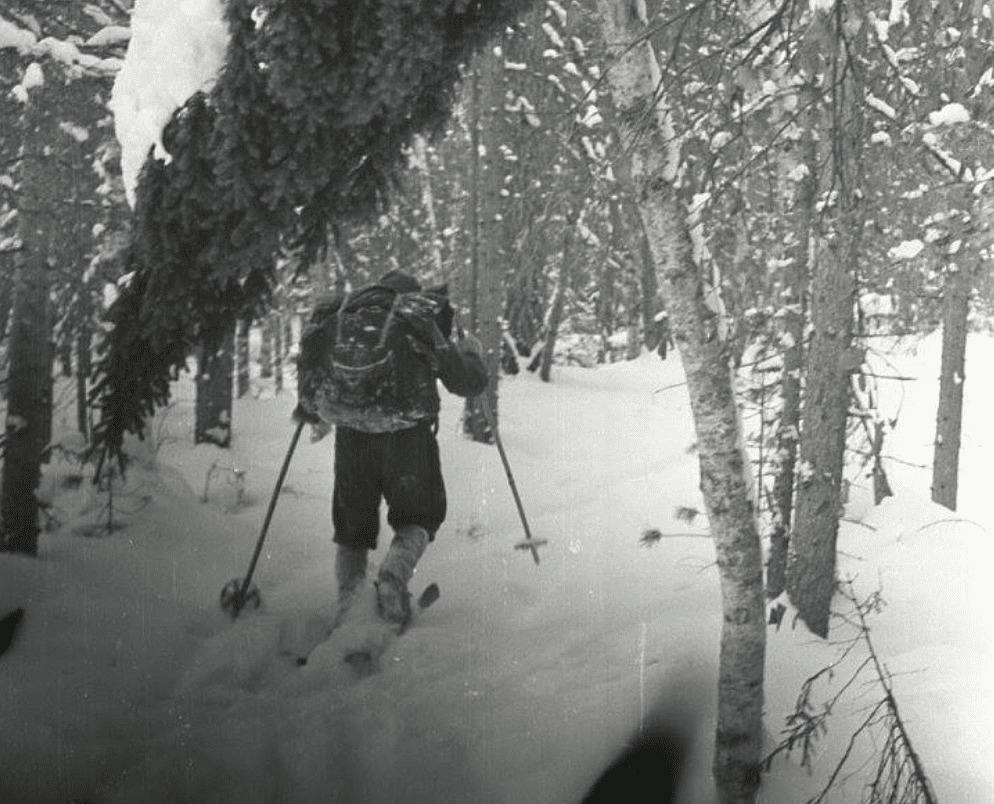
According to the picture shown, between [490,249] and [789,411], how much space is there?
4.35 metres

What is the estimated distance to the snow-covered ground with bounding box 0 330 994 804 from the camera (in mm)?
3789

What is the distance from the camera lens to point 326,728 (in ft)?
13.5

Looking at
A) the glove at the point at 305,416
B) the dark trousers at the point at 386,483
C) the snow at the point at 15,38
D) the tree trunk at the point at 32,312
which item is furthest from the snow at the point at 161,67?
the dark trousers at the point at 386,483

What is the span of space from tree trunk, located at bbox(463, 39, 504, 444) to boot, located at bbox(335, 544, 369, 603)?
3760 mm

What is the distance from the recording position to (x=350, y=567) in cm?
527

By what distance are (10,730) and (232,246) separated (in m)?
2.56

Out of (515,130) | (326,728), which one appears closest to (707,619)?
(326,728)

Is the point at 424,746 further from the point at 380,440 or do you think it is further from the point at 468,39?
the point at 468,39

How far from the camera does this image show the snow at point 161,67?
4211mm

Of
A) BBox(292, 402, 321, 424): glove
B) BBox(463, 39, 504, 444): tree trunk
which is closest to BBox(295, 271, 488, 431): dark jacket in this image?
BBox(292, 402, 321, 424): glove

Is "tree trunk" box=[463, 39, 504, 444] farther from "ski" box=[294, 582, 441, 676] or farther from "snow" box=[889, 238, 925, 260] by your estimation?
"snow" box=[889, 238, 925, 260]

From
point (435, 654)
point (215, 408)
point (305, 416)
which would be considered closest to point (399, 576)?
point (435, 654)

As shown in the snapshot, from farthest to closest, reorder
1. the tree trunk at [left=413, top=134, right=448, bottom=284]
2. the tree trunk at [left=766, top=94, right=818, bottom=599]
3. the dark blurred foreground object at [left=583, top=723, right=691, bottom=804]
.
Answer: the tree trunk at [left=413, top=134, right=448, bottom=284] < the tree trunk at [left=766, top=94, right=818, bottom=599] < the dark blurred foreground object at [left=583, top=723, right=691, bottom=804]

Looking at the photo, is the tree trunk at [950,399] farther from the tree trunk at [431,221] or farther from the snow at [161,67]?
the snow at [161,67]
